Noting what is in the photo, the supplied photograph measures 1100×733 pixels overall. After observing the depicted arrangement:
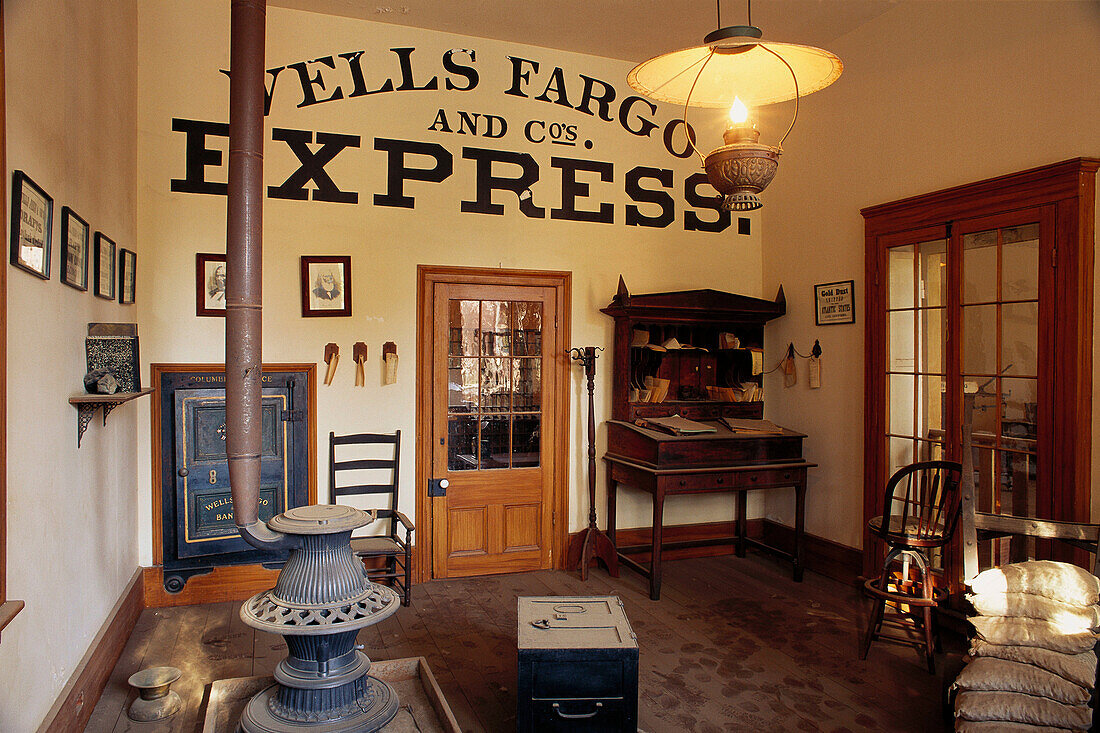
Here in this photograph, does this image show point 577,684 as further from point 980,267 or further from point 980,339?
point 980,267

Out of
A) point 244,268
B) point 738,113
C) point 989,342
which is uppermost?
point 738,113

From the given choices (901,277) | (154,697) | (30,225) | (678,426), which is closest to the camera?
(30,225)

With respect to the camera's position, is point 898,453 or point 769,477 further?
point 769,477

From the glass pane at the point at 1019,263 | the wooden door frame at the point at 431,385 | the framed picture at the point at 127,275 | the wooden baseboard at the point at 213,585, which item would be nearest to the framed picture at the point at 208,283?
the framed picture at the point at 127,275

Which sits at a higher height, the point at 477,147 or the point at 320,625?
the point at 477,147

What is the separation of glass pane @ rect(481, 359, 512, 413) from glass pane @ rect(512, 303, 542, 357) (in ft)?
A: 0.45

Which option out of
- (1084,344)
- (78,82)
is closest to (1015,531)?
(1084,344)

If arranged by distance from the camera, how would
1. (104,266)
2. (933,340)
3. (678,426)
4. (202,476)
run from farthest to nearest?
(678,426) < (202,476) < (933,340) < (104,266)

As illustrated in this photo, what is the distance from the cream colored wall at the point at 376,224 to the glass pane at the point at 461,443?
0.28 m

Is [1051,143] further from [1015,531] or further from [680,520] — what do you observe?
[680,520]

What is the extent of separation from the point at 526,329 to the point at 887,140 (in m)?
2.68

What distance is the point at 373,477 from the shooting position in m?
4.93

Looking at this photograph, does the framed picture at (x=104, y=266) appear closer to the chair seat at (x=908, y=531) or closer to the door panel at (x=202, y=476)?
the door panel at (x=202, y=476)

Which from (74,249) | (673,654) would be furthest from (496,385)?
(74,249)
